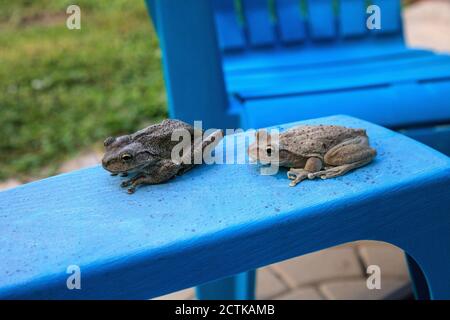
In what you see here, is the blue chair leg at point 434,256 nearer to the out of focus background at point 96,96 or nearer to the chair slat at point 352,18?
the out of focus background at point 96,96

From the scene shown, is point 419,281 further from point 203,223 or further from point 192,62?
point 192,62

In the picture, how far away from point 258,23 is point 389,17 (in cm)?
67

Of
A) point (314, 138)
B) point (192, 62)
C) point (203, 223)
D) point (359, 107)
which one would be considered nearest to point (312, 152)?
point (314, 138)

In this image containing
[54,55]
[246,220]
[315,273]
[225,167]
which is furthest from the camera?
[54,55]

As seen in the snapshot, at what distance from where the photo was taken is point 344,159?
132 cm

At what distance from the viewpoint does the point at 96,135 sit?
3424 millimetres

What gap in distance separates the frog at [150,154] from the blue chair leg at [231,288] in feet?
2.08

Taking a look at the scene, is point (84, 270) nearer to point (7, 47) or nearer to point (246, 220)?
point (246, 220)

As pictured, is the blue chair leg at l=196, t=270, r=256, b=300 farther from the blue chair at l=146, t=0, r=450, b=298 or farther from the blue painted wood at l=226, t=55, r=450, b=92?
the blue painted wood at l=226, t=55, r=450, b=92

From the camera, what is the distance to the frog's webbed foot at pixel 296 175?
50.6 inches

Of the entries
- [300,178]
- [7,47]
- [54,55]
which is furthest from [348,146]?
[7,47]

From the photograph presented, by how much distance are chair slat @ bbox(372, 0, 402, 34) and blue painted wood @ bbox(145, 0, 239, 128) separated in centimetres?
119

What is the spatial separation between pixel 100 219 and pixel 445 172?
0.77m
